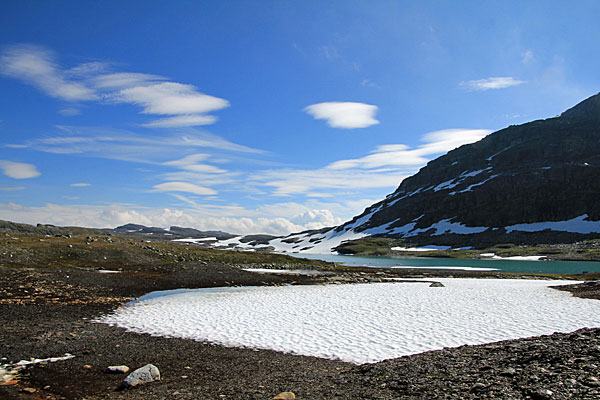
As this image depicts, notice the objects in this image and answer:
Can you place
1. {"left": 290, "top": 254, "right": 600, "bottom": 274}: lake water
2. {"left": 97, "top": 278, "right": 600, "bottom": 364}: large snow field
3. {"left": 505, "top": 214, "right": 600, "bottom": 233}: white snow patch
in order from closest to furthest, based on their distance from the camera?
1. {"left": 97, "top": 278, "right": 600, "bottom": 364}: large snow field
2. {"left": 290, "top": 254, "right": 600, "bottom": 274}: lake water
3. {"left": 505, "top": 214, "right": 600, "bottom": 233}: white snow patch

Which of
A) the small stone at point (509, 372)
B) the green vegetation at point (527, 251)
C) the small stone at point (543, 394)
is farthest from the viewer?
the green vegetation at point (527, 251)

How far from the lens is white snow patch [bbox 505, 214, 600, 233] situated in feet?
523

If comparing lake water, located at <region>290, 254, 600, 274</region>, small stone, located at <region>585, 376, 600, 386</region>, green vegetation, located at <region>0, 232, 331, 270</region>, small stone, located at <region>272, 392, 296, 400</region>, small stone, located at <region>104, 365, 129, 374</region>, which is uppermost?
green vegetation, located at <region>0, 232, 331, 270</region>

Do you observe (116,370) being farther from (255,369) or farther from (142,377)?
(255,369)

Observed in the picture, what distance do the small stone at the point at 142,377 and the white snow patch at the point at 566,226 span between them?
194 m

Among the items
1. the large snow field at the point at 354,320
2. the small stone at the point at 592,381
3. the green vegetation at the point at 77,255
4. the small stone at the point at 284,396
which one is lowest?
the large snow field at the point at 354,320

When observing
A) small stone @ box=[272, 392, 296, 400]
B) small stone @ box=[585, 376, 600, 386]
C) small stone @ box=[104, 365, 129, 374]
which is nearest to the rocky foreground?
small stone @ box=[585, 376, 600, 386]

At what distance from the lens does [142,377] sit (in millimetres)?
11695

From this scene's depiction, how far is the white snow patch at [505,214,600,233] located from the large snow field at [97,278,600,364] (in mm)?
163128

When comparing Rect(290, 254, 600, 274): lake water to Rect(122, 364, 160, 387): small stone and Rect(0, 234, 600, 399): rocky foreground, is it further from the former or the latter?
Rect(122, 364, 160, 387): small stone

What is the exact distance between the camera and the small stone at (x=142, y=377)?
11.4 metres

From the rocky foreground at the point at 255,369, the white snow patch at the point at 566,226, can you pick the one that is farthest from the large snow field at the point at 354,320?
the white snow patch at the point at 566,226

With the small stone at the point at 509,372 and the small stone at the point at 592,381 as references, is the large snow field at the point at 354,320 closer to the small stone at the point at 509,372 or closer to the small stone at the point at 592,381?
the small stone at the point at 509,372

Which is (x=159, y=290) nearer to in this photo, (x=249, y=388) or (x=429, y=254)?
(x=249, y=388)
